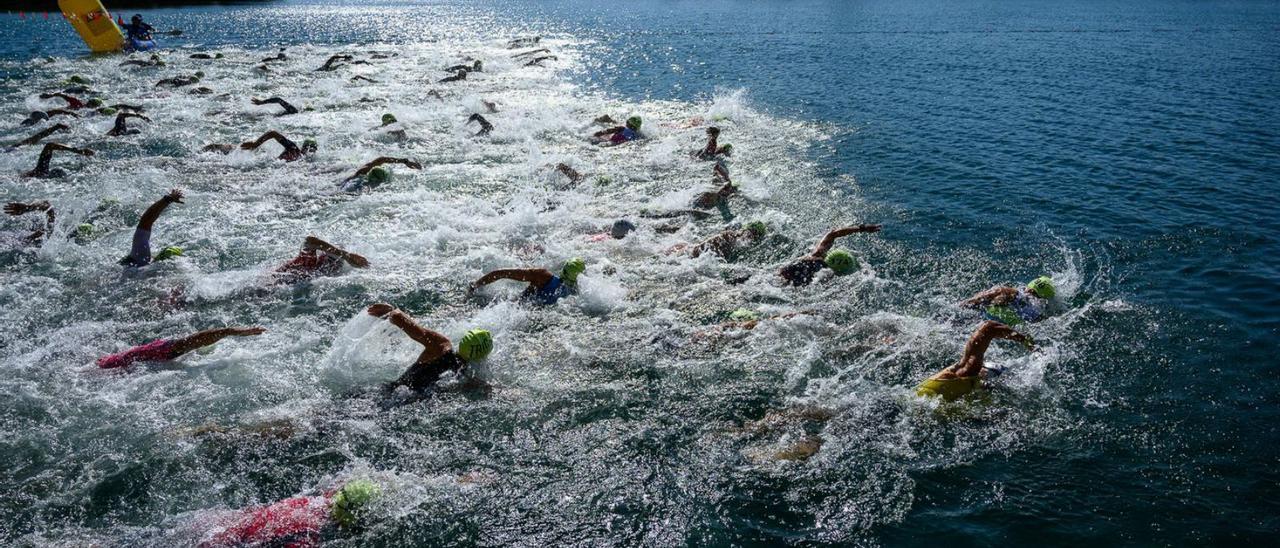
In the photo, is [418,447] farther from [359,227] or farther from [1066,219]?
[1066,219]

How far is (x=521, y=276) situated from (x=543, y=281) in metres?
0.40

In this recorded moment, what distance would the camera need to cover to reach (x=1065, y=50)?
42.8 meters

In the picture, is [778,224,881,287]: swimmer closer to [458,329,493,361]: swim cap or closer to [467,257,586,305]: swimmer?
[467,257,586,305]: swimmer

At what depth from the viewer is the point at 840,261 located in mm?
13031

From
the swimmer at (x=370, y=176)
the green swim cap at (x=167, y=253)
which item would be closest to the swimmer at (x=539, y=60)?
the swimmer at (x=370, y=176)

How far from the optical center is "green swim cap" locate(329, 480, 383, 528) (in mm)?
7164

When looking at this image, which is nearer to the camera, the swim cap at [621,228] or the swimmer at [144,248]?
the swimmer at [144,248]

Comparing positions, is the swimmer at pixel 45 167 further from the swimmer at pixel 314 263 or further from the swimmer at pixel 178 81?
the swimmer at pixel 178 81

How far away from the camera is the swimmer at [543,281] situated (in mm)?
11695

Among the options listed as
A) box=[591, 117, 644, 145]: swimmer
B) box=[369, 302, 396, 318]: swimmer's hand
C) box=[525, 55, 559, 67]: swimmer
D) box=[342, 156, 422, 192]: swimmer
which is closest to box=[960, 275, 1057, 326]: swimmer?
box=[369, 302, 396, 318]: swimmer's hand

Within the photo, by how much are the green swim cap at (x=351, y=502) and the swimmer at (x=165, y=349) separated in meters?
3.86

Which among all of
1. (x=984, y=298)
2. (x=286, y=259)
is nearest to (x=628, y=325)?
(x=984, y=298)

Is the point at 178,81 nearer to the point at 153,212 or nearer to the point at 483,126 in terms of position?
the point at 483,126

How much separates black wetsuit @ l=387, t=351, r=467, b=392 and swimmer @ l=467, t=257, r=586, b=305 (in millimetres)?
2327
